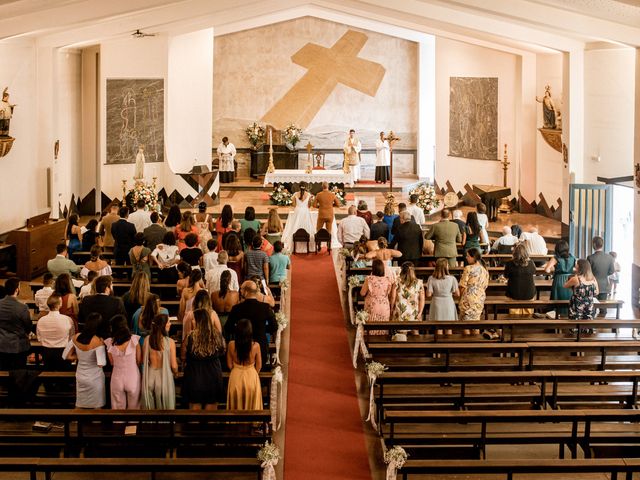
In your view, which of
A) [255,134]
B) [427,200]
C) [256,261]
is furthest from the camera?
[255,134]

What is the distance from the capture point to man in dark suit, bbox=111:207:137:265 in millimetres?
13422

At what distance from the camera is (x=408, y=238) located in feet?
45.2

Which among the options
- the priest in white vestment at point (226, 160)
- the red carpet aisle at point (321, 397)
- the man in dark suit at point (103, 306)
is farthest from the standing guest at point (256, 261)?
the priest in white vestment at point (226, 160)

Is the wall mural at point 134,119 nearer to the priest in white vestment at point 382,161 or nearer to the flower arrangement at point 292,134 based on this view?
the flower arrangement at point 292,134

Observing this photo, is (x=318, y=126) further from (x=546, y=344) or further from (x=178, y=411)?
(x=178, y=411)

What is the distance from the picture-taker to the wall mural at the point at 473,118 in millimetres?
23359

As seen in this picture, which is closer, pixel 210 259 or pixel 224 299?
pixel 224 299

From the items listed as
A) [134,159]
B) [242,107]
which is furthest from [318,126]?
[134,159]

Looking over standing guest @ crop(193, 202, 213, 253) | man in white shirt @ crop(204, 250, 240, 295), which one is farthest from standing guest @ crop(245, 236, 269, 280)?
standing guest @ crop(193, 202, 213, 253)

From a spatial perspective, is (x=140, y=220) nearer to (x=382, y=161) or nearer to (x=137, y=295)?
(x=137, y=295)

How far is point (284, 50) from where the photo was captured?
91.2 ft

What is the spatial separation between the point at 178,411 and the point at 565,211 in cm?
1256

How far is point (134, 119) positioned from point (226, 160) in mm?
4000

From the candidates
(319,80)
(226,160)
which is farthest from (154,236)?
(319,80)
